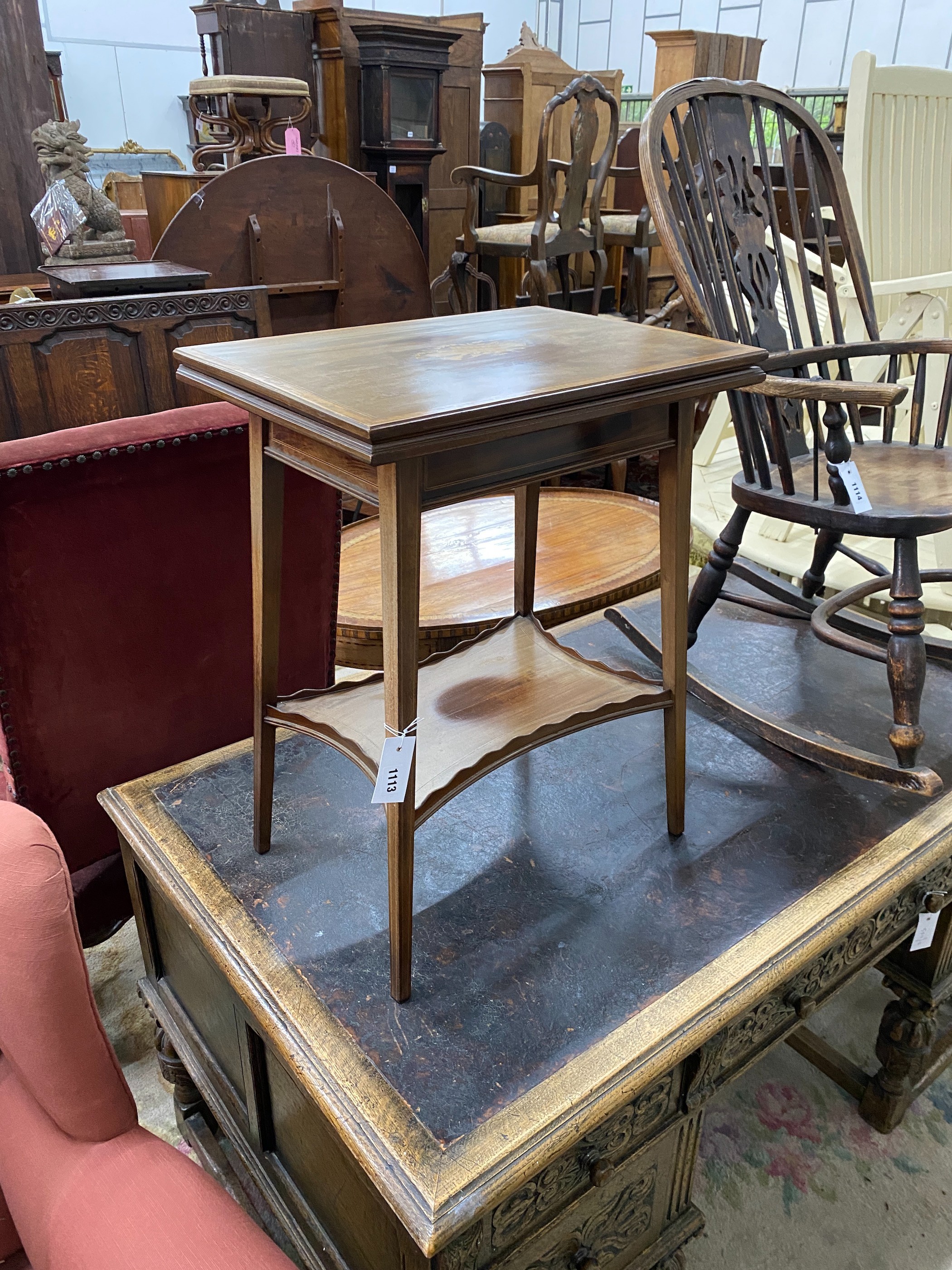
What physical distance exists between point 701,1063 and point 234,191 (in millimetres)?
3494

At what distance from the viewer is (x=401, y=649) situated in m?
0.85

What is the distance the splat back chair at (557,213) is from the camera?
3.65 m

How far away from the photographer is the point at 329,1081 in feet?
2.92

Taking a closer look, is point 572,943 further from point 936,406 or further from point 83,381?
point 936,406

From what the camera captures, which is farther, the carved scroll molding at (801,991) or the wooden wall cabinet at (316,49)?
A: the wooden wall cabinet at (316,49)

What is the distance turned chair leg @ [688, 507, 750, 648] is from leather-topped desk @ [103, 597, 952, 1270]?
0.21m

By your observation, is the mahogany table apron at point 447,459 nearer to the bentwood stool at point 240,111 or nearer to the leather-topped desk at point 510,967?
the leather-topped desk at point 510,967

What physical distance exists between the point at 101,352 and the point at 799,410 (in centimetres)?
168

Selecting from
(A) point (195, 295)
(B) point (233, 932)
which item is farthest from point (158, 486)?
(A) point (195, 295)

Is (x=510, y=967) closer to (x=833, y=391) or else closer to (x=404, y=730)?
(x=404, y=730)

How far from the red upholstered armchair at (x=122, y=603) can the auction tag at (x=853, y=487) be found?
811mm

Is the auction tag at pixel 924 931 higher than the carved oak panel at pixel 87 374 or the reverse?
the reverse

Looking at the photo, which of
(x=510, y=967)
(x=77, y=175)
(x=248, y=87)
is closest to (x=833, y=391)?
(x=510, y=967)

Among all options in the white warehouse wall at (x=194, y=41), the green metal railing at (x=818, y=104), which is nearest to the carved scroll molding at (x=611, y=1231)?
the green metal railing at (x=818, y=104)
